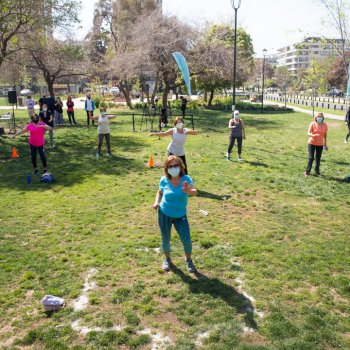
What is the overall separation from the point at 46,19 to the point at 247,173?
506 inches

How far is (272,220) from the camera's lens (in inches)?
296

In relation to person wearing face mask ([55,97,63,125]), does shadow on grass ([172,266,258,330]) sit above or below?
below

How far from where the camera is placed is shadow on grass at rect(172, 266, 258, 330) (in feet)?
14.6

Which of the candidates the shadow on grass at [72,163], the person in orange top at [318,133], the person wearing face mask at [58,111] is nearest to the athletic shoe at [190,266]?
the shadow on grass at [72,163]

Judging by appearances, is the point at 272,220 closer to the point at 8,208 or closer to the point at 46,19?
the point at 8,208

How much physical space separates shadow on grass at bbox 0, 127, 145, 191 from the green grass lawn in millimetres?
128

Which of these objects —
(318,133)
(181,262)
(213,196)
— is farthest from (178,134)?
(318,133)

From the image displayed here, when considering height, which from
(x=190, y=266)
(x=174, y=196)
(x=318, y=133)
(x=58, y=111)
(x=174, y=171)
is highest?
(x=58, y=111)

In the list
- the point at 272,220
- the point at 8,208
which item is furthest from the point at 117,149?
the point at 272,220

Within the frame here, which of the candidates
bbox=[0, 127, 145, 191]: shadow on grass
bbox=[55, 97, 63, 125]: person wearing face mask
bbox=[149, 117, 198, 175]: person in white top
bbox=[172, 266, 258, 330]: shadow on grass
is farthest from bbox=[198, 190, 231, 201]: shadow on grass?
bbox=[55, 97, 63, 125]: person wearing face mask

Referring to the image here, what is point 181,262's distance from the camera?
5742mm

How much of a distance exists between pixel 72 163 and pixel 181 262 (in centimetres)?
787

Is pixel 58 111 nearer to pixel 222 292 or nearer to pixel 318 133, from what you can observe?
pixel 318 133

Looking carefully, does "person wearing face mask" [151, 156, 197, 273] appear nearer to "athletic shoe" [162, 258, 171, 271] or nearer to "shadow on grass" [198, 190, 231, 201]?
"athletic shoe" [162, 258, 171, 271]
